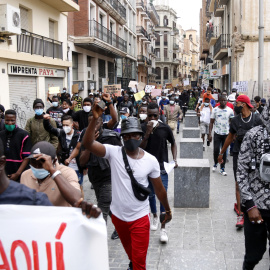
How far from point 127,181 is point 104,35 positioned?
26.4m

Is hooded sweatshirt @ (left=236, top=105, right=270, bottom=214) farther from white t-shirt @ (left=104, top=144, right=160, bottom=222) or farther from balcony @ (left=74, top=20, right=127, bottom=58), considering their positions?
balcony @ (left=74, top=20, right=127, bottom=58)

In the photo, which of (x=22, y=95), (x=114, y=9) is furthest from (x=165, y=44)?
(x=22, y=95)

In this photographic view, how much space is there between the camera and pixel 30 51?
56.4ft

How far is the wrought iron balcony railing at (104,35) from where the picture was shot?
26319 mm

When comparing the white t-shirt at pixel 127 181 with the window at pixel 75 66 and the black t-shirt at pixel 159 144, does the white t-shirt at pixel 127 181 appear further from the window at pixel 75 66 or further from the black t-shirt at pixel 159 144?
the window at pixel 75 66

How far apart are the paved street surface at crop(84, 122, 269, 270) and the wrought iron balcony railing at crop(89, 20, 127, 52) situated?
69.2 ft

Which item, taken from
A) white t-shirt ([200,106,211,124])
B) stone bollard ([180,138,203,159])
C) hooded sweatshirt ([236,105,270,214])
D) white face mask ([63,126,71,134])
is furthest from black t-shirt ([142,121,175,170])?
white t-shirt ([200,106,211,124])

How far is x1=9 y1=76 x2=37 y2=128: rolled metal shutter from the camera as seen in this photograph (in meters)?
15.8

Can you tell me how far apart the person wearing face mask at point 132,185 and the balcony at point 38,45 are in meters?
13.3

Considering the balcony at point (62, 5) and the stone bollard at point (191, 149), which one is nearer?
the stone bollard at point (191, 149)

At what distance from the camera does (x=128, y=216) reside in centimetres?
384

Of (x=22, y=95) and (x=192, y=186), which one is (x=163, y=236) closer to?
(x=192, y=186)

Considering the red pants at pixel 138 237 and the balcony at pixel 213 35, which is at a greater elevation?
the balcony at pixel 213 35

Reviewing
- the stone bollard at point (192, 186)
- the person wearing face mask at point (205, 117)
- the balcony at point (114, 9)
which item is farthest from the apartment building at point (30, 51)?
the stone bollard at point (192, 186)
